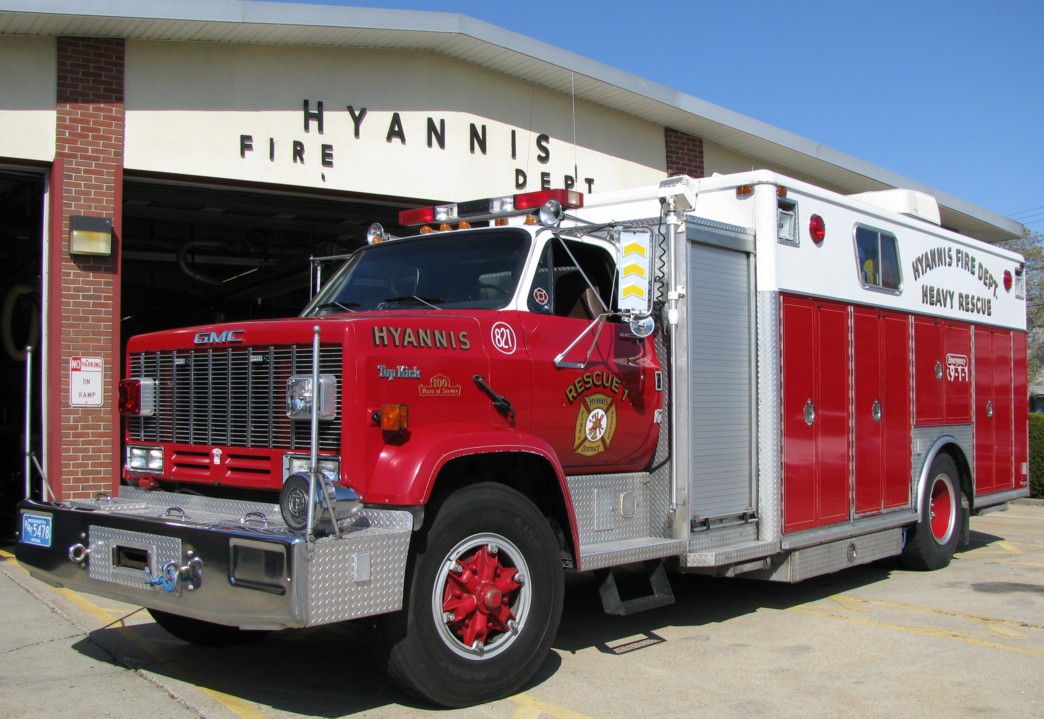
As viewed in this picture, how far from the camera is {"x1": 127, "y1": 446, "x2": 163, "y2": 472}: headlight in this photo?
5.68m

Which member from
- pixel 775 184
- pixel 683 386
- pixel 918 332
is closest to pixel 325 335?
pixel 683 386

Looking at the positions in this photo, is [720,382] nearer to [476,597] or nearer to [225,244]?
[476,597]

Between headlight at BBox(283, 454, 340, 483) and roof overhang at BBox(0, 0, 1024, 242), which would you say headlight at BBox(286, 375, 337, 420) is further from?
roof overhang at BBox(0, 0, 1024, 242)

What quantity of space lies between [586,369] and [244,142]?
20.8 ft

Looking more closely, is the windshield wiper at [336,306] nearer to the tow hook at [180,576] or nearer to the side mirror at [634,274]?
the side mirror at [634,274]

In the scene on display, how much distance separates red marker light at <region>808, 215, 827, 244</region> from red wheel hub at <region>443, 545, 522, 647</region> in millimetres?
3711

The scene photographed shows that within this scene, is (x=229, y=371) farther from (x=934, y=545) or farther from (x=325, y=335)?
(x=934, y=545)

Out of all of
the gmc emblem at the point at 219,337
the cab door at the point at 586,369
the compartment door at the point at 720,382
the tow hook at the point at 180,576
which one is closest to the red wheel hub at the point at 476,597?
the cab door at the point at 586,369

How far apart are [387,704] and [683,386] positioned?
2.63 m

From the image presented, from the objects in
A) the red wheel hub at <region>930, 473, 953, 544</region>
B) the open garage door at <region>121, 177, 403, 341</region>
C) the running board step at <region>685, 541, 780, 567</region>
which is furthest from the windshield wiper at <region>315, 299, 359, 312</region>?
the red wheel hub at <region>930, 473, 953, 544</region>

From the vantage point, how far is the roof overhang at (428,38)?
958cm

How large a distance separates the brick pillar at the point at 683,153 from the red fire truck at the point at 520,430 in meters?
6.24

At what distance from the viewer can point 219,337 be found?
210 inches

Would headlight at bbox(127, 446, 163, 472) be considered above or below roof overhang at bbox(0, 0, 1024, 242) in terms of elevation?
below
